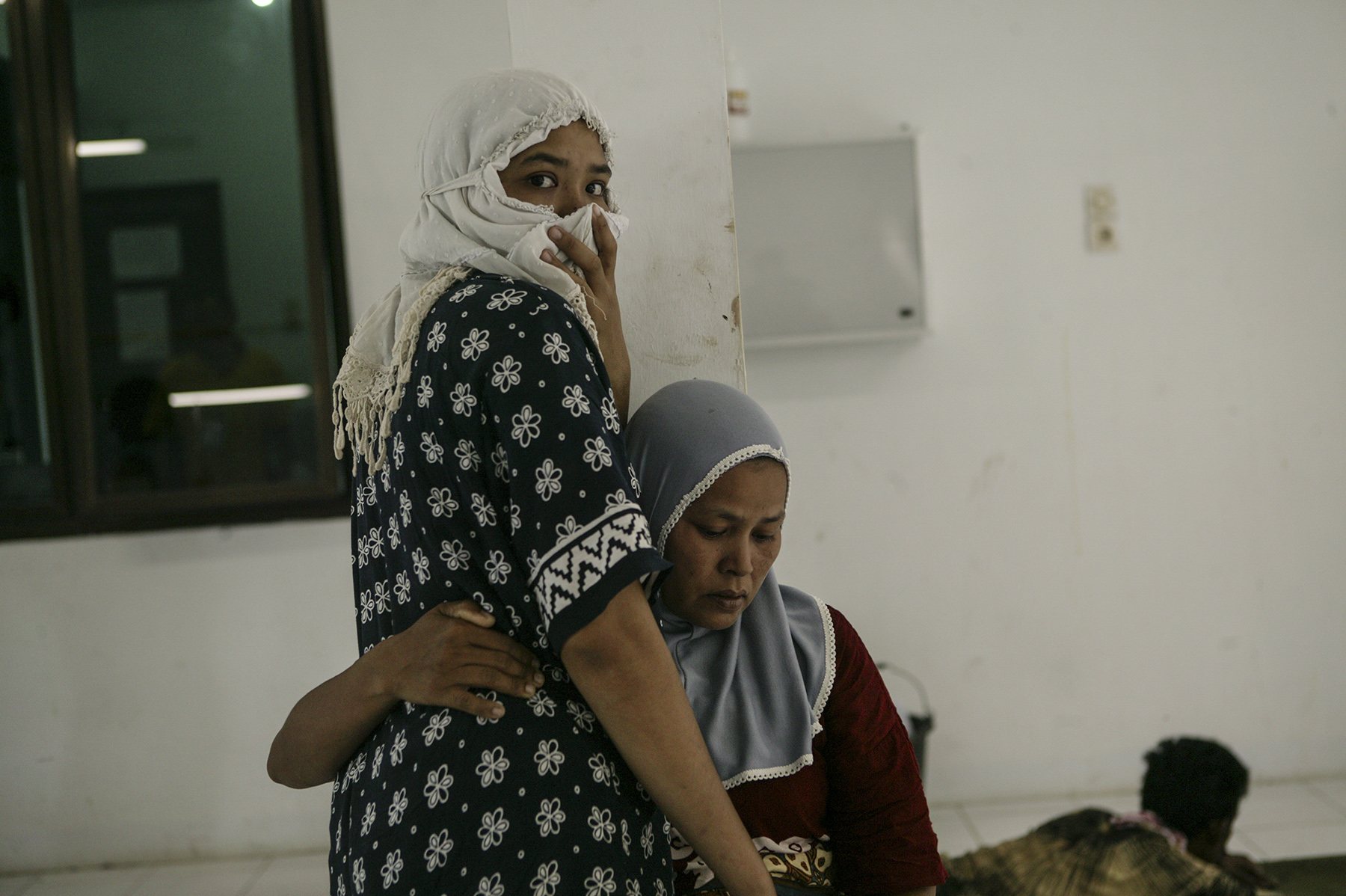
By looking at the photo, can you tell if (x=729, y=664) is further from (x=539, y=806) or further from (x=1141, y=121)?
(x=1141, y=121)

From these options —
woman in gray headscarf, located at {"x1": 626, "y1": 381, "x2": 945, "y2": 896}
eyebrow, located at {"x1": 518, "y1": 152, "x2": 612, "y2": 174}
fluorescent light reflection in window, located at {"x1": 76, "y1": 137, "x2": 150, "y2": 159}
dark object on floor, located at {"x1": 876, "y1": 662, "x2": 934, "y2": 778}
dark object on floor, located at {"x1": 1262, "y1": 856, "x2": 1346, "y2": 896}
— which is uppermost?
fluorescent light reflection in window, located at {"x1": 76, "y1": 137, "x2": 150, "y2": 159}

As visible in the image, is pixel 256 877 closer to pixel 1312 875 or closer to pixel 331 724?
pixel 331 724

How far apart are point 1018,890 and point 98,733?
263 centimetres

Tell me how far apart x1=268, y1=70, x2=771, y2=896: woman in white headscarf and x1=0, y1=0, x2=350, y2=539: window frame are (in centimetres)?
204

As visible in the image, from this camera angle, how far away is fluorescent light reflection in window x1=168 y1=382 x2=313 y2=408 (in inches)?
116

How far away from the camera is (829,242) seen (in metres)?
2.93

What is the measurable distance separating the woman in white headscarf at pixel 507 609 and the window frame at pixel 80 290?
2042 mm

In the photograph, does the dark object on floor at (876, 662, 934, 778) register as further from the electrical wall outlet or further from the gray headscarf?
the gray headscarf

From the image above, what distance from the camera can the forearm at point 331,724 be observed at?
2.99 ft

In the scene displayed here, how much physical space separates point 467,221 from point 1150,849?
1.61 m

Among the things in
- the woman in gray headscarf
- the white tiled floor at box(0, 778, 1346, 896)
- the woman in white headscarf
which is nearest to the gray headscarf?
the woman in gray headscarf

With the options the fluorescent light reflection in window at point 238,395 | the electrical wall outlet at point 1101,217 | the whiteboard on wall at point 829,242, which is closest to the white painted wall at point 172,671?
the fluorescent light reflection in window at point 238,395

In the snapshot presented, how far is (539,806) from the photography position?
0.83 meters

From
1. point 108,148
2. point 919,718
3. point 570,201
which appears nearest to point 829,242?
point 919,718
